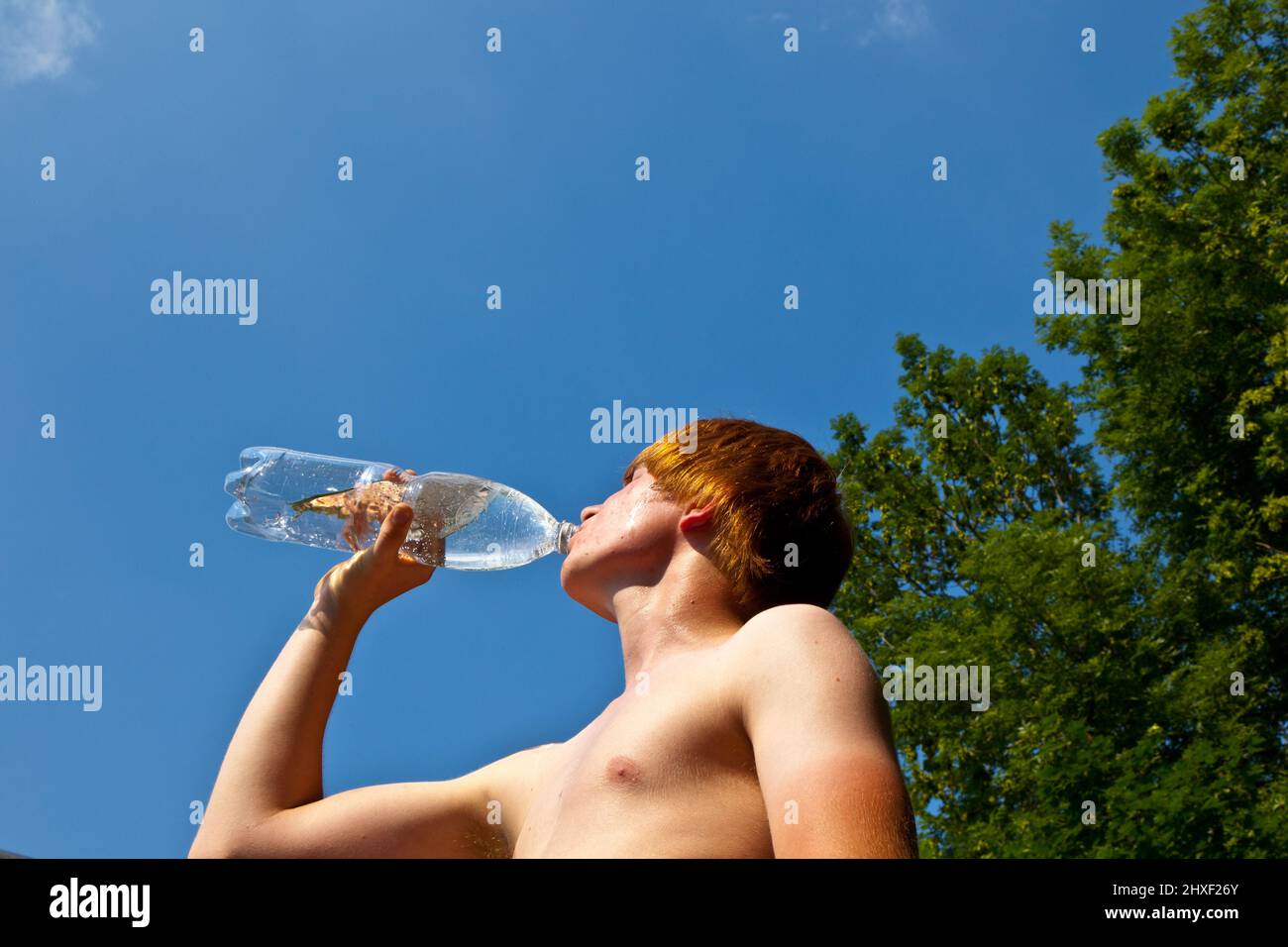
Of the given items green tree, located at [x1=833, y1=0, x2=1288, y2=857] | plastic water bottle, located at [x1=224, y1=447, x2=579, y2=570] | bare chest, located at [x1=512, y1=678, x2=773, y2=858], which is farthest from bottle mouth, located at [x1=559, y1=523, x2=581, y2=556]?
green tree, located at [x1=833, y1=0, x2=1288, y2=857]

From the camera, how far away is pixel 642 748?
2.14 m

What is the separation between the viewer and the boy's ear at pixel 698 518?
2631 mm

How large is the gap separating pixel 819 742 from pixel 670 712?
16.0 inches

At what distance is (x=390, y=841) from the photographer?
253 cm

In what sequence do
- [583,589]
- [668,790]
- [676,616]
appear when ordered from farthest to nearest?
[583,589] < [676,616] < [668,790]

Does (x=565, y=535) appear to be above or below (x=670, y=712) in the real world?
above

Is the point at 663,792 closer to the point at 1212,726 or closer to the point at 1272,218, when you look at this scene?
the point at 1212,726

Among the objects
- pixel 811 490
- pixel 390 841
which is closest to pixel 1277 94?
pixel 811 490

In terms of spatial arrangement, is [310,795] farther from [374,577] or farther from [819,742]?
[819,742]

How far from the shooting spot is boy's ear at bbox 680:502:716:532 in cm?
263

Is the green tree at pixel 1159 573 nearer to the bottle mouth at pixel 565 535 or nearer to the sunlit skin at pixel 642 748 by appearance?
the bottle mouth at pixel 565 535

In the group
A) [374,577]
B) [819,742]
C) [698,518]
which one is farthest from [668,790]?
[374,577]

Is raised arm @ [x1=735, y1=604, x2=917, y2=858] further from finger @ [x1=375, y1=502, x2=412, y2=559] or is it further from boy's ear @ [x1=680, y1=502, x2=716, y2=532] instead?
finger @ [x1=375, y1=502, x2=412, y2=559]
